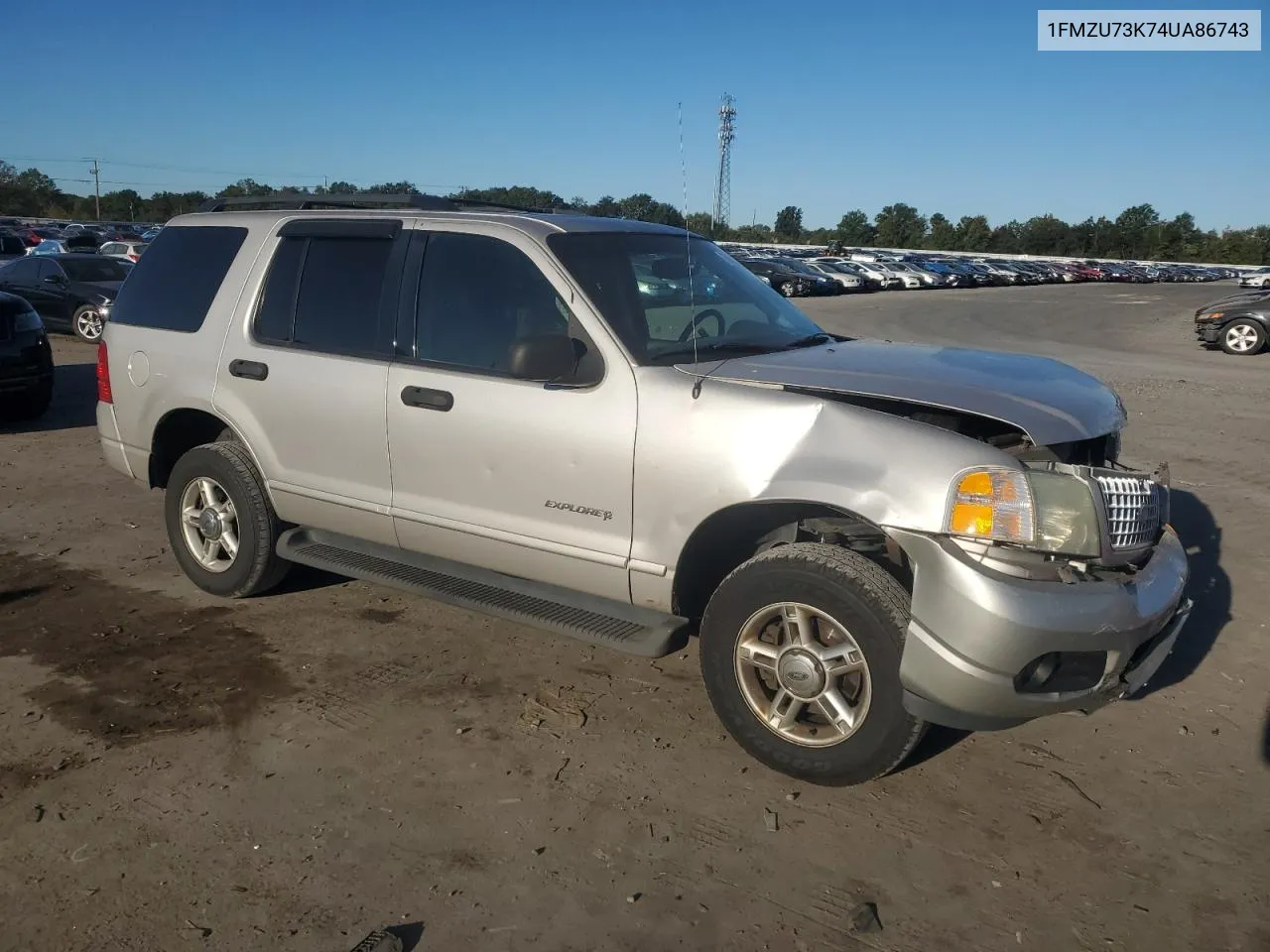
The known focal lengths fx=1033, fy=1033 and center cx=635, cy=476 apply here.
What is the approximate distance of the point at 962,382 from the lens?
381cm

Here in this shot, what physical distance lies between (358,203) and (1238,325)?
18.5 metres

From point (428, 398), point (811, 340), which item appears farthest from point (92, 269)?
point (811, 340)

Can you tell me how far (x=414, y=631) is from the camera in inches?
200

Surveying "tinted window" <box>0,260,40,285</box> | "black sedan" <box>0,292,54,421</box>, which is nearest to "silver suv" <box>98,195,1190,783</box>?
"black sedan" <box>0,292,54,421</box>

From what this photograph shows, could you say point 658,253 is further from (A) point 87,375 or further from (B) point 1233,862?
(A) point 87,375

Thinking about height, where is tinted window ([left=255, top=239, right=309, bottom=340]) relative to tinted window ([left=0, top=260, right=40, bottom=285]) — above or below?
below

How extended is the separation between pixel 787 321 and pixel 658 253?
71 cm

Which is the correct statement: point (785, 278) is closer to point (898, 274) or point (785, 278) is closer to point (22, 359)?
point (898, 274)

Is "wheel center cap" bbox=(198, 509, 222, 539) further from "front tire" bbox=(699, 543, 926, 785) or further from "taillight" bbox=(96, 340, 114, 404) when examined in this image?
"front tire" bbox=(699, 543, 926, 785)

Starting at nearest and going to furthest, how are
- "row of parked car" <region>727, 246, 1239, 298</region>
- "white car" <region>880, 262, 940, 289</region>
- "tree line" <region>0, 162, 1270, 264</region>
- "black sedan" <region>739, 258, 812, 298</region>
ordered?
"black sedan" <region>739, 258, 812, 298</region> → "row of parked car" <region>727, 246, 1239, 298</region> → "white car" <region>880, 262, 940, 289</region> → "tree line" <region>0, 162, 1270, 264</region>

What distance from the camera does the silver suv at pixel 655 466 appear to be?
10.8 feet

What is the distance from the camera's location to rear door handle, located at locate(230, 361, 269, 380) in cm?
506

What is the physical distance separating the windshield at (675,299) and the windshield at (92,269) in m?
15.3

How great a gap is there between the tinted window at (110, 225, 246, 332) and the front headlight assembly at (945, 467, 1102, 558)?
3.95 m
